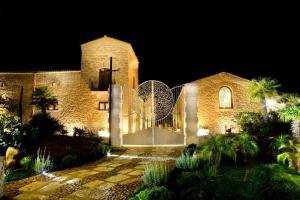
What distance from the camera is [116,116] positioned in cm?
1338

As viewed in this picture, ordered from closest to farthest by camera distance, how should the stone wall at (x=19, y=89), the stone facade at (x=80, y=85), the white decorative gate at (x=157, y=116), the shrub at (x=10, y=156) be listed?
the shrub at (x=10, y=156) → the white decorative gate at (x=157, y=116) → the stone facade at (x=80, y=85) → the stone wall at (x=19, y=89)

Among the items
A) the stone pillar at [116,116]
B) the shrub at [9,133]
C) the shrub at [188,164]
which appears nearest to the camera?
the shrub at [188,164]

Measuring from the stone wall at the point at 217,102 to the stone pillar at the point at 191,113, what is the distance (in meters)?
4.56

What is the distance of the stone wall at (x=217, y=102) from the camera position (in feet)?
56.2

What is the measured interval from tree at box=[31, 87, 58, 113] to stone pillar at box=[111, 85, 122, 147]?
7.60 m

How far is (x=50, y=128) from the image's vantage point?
14594 mm

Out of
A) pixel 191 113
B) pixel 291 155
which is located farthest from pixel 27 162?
pixel 291 155

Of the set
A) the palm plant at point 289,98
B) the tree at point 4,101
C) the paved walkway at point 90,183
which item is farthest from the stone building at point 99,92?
the paved walkway at point 90,183

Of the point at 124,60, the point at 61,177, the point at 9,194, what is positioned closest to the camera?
the point at 9,194

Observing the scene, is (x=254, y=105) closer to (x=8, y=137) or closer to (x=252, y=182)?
(x=252, y=182)

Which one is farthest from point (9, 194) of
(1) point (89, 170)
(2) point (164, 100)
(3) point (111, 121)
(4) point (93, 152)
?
(2) point (164, 100)

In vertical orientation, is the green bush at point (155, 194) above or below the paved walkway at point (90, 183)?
above

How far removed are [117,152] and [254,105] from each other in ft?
33.0

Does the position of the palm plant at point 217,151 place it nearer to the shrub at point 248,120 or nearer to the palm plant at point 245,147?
the palm plant at point 245,147
